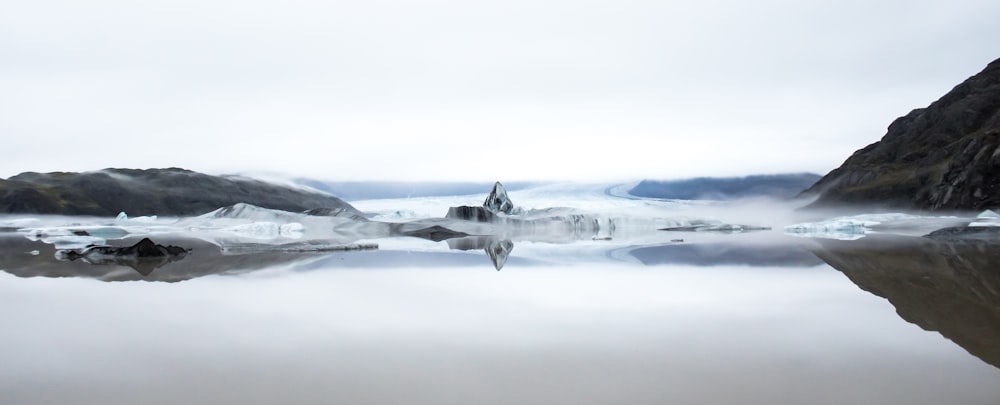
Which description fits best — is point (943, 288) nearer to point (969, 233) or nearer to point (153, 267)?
point (153, 267)

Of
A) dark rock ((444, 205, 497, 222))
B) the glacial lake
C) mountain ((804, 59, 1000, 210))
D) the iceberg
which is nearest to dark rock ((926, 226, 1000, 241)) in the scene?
the glacial lake

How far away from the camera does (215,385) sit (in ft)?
9.51

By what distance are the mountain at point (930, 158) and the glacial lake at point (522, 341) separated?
44.5 metres

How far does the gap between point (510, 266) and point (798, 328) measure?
18.8 feet

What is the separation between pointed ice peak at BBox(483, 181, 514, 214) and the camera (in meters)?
35.4

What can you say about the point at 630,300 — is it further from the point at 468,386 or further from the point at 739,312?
the point at 468,386

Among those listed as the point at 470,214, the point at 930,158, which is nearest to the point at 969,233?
the point at 470,214

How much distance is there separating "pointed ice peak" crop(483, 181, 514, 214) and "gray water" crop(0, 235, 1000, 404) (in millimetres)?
27887

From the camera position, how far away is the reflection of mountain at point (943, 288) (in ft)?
12.7

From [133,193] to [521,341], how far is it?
94.6m

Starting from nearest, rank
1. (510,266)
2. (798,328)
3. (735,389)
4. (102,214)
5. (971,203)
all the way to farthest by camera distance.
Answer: (735,389), (798,328), (510,266), (971,203), (102,214)

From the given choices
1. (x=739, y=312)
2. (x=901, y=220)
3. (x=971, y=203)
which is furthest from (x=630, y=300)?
(x=971, y=203)

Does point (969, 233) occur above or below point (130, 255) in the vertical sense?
below

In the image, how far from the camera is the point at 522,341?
12.7 feet
